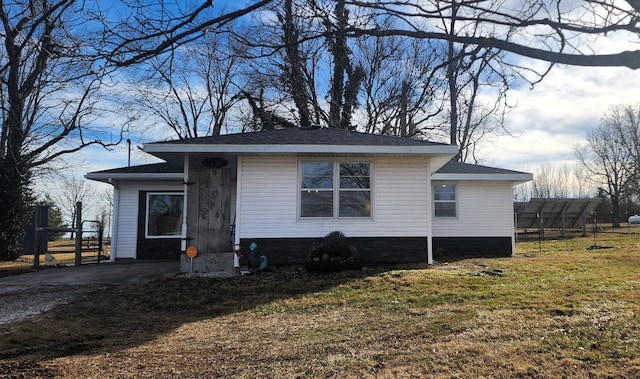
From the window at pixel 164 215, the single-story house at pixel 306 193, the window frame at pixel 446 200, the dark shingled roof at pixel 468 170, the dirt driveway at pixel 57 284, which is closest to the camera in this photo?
the dirt driveway at pixel 57 284

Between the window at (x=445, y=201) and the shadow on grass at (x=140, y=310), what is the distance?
563 centimetres

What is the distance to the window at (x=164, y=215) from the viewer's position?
1322 cm

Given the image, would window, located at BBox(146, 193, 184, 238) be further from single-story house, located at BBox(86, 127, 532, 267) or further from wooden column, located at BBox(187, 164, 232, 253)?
wooden column, located at BBox(187, 164, 232, 253)

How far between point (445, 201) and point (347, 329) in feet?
30.5

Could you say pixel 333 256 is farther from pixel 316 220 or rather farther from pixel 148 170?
pixel 148 170

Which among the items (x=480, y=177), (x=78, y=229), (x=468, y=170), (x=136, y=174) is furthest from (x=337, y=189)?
(x=78, y=229)

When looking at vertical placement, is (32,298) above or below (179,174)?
below

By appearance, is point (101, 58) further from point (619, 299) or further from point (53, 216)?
point (53, 216)

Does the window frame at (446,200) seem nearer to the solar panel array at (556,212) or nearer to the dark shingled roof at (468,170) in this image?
the dark shingled roof at (468,170)

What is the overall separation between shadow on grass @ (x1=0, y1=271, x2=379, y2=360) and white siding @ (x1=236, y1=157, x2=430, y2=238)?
3.72ft

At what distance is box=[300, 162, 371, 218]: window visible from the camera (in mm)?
9977

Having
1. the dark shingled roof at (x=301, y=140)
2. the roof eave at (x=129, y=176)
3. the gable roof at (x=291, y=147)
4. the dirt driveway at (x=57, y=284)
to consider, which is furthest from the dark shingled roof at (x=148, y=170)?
the dark shingled roof at (x=301, y=140)

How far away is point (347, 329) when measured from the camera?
529cm

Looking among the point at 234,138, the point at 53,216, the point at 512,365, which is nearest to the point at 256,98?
the point at 234,138
